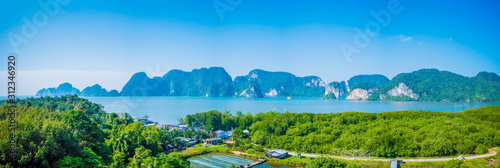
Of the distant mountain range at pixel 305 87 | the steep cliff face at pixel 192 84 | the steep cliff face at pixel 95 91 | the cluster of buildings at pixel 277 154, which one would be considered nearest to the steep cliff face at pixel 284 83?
the distant mountain range at pixel 305 87

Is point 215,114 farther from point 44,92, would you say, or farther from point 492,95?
point 44,92

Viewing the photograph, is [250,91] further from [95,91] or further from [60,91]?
[60,91]

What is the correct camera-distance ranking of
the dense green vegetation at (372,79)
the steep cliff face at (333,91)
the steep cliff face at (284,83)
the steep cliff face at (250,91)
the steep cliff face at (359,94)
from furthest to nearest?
the dense green vegetation at (372,79) → the steep cliff face at (284,83) → the steep cliff face at (333,91) → the steep cliff face at (250,91) → the steep cliff face at (359,94)

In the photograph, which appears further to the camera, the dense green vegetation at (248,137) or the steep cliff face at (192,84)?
the steep cliff face at (192,84)

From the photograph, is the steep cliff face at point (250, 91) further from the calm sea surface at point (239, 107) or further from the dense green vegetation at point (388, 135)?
the dense green vegetation at point (388, 135)

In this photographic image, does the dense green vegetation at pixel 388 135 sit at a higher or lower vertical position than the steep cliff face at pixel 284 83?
lower

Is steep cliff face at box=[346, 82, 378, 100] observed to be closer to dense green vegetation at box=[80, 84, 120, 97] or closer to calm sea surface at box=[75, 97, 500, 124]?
calm sea surface at box=[75, 97, 500, 124]

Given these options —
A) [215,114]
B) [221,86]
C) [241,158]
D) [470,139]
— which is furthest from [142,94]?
[470,139]

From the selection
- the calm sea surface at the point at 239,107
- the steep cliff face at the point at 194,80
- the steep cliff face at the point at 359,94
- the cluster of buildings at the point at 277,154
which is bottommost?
the cluster of buildings at the point at 277,154

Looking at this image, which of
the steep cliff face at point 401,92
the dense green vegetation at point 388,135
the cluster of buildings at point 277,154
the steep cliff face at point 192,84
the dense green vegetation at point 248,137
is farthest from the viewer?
the steep cliff face at point 192,84
